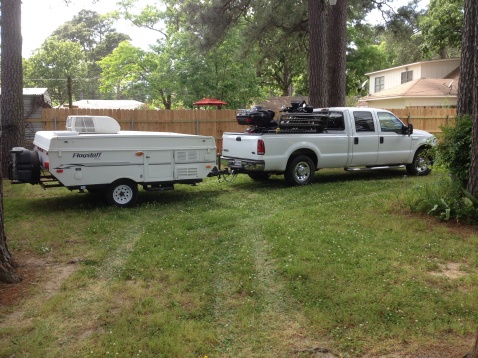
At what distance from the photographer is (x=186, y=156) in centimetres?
1018

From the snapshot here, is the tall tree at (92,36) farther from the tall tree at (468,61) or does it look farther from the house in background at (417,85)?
the tall tree at (468,61)

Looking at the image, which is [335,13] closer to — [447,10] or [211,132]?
[211,132]

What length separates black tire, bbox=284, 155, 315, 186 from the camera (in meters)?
11.7

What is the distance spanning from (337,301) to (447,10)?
88.6ft

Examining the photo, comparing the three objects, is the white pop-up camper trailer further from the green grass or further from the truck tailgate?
the truck tailgate

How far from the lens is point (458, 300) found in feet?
16.2

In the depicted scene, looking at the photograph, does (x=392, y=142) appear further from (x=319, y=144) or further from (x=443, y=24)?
(x=443, y=24)

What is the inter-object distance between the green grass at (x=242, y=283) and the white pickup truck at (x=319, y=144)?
2.24 metres

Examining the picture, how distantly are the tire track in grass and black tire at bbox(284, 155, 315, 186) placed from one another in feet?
19.9

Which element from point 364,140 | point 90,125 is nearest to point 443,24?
point 364,140

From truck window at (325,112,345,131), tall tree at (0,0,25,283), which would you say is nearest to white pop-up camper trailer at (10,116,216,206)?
tall tree at (0,0,25,283)

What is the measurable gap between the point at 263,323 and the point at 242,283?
95 cm

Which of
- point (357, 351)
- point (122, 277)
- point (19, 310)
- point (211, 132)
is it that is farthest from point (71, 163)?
point (211, 132)

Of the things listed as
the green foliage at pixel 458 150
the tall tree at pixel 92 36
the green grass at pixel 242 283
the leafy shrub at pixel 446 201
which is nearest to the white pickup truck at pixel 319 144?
the green foliage at pixel 458 150
